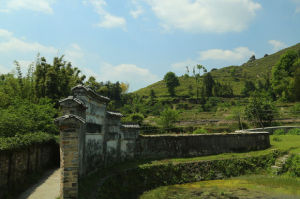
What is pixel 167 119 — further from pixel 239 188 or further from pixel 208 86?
pixel 208 86

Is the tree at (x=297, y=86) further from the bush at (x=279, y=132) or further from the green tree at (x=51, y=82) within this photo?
the green tree at (x=51, y=82)

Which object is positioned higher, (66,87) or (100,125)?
(66,87)

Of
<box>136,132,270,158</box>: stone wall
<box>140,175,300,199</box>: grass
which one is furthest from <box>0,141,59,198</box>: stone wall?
<box>136,132,270,158</box>: stone wall

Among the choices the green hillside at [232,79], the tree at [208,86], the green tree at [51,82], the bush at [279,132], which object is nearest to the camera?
the green tree at [51,82]

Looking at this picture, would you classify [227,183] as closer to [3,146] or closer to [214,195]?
[214,195]

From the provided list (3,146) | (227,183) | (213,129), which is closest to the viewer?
(3,146)

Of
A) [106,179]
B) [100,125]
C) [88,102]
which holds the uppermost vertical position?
[88,102]

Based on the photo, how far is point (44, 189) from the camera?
314 inches

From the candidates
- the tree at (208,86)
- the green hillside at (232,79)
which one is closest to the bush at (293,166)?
the tree at (208,86)

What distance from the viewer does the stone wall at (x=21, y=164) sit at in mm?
6965

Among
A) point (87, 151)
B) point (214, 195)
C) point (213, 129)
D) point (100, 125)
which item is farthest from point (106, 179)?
point (213, 129)

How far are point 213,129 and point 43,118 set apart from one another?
1814 cm

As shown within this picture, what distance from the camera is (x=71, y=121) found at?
616 cm

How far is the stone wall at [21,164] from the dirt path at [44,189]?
41cm
